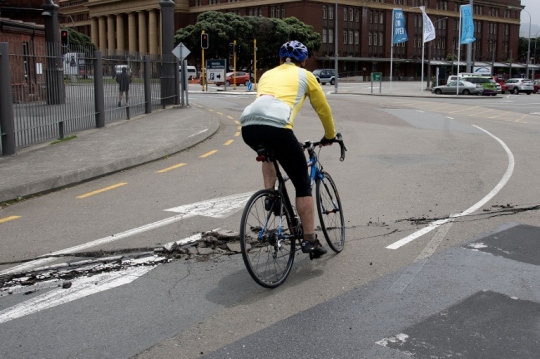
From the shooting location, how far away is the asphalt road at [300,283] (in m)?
3.94

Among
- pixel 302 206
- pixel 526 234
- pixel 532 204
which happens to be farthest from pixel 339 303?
pixel 532 204

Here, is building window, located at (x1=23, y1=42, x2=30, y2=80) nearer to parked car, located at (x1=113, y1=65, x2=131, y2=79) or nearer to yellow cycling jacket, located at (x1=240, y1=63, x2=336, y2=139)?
parked car, located at (x1=113, y1=65, x2=131, y2=79)

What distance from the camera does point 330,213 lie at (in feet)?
19.2

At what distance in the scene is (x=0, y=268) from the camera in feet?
18.0

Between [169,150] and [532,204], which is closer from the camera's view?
[532,204]

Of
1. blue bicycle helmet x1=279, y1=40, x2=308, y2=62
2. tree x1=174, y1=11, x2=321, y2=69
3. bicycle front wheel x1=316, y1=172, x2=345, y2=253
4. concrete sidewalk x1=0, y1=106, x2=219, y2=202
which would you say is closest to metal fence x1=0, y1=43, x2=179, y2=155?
concrete sidewalk x1=0, y1=106, x2=219, y2=202

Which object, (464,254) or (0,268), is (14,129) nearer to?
(0,268)

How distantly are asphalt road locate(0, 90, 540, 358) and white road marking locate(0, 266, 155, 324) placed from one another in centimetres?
2

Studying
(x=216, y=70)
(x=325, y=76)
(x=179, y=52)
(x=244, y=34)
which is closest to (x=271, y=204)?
(x=179, y=52)

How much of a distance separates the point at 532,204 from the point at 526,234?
67.9 inches

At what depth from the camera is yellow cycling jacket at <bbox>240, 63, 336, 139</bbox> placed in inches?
188

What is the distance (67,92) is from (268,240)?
10953mm

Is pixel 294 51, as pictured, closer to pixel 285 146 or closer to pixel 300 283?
pixel 285 146

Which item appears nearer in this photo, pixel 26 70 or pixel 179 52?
pixel 26 70
